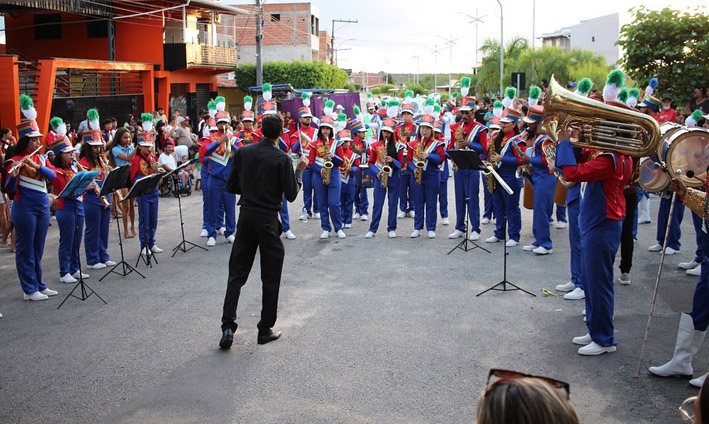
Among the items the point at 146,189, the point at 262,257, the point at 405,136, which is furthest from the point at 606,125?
the point at 405,136

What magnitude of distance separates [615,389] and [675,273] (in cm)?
465

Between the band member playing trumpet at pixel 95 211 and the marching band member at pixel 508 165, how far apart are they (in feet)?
20.8

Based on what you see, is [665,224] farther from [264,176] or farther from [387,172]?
[264,176]

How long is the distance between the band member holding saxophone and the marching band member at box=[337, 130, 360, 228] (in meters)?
0.39

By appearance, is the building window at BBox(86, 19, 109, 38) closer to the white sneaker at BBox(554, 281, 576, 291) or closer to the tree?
the tree

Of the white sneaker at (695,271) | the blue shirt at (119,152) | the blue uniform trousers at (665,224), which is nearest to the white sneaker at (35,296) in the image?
the blue shirt at (119,152)

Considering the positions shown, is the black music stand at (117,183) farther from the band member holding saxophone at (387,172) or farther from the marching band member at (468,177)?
the marching band member at (468,177)

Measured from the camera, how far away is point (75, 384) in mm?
5781

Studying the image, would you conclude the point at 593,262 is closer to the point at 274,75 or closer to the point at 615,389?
the point at 615,389

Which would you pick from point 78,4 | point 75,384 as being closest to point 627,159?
point 75,384

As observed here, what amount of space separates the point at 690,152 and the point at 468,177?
6.10 meters

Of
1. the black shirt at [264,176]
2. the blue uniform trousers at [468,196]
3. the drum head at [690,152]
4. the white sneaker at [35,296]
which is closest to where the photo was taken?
the drum head at [690,152]

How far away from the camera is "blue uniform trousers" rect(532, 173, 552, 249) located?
10492 millimetres

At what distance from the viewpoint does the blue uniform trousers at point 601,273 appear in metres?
6.16
